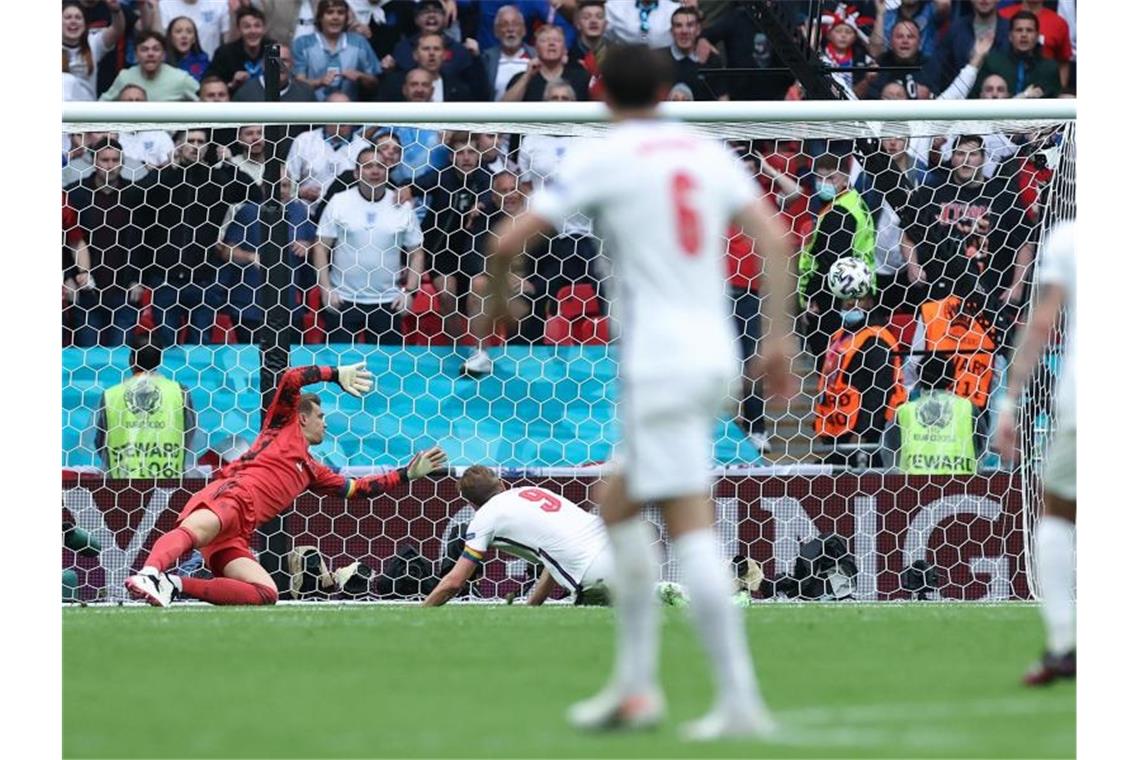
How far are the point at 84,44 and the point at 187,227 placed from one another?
11.9 ft

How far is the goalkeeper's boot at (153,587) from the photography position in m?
10.1

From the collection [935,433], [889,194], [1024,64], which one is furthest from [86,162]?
[1024,64]

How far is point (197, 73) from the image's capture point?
1466 centimetres

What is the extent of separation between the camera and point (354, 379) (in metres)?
10.6

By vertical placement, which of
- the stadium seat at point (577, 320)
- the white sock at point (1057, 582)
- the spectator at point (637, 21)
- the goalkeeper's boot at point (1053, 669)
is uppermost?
the spectator at point (637, 21)

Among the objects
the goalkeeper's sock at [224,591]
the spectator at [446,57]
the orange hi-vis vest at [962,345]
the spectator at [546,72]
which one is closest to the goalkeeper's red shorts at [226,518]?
the goalkeeper's sock at [224,591]

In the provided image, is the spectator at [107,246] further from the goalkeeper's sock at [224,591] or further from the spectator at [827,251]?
the spectator at [827,251]

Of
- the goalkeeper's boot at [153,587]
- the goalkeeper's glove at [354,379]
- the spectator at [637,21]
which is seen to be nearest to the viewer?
the goalkeeper's boot at [153,587]

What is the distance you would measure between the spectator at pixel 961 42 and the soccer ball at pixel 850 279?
3.28 metres

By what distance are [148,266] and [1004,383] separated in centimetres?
557

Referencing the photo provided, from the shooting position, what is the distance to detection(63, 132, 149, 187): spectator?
12156 mm

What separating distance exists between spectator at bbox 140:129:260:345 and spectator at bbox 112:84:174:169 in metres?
0.07

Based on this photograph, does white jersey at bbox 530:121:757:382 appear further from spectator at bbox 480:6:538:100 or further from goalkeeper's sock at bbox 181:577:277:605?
spectator at bbox 480:6:538:100
